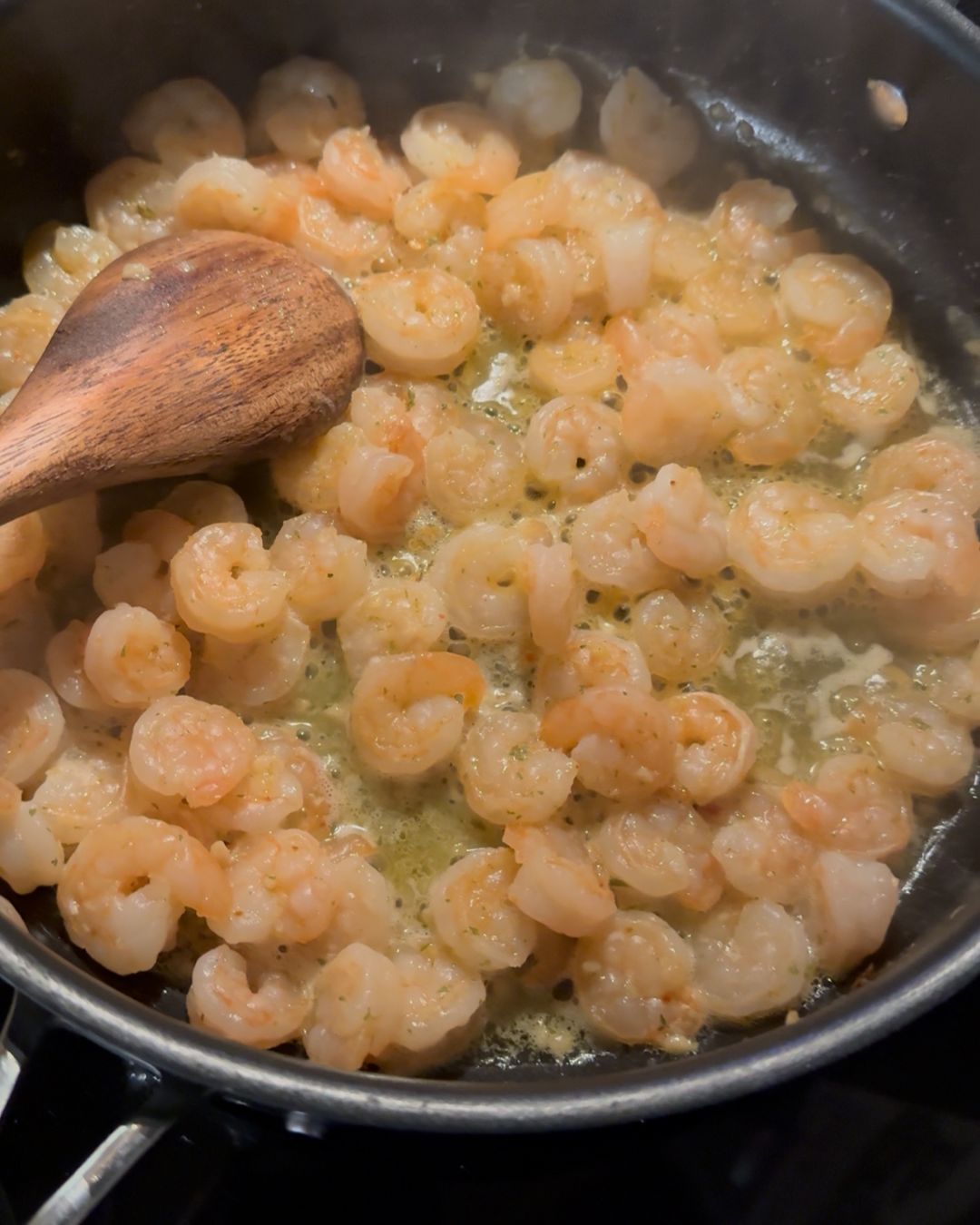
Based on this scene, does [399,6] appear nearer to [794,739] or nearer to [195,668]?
[195,668]

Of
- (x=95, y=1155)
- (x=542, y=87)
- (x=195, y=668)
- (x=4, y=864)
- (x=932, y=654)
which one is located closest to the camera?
(x=95, y=1155)

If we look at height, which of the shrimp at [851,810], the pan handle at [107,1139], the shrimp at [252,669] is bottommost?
the pan handle at [107,1139]

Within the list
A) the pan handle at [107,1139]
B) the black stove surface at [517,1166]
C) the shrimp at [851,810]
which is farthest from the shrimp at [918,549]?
the pan handle at [107,1139]

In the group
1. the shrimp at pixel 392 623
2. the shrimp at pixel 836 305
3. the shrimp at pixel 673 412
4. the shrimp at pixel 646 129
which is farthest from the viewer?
the shrimp at pixel 646 129

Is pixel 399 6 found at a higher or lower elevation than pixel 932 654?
higher

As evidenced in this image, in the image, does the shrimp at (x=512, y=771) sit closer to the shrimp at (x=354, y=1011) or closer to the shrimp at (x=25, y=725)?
the shrimp at (x=354, y=1011)

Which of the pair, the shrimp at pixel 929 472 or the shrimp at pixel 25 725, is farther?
the shrimp at pixel 929 472

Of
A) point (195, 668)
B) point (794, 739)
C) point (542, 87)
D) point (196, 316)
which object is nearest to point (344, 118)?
point (542, 87)
